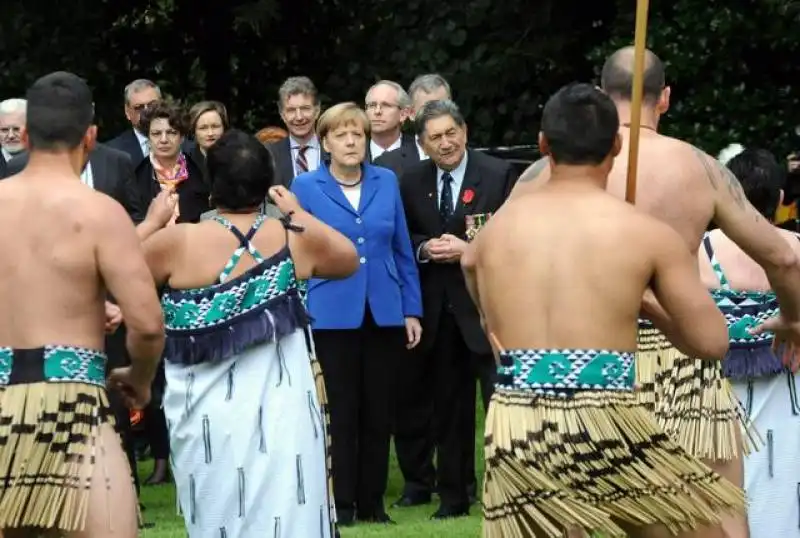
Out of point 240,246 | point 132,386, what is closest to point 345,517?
point 240,246

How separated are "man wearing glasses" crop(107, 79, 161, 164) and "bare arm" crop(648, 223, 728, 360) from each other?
6202 millimetres

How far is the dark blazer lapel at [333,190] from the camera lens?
37.3 feet

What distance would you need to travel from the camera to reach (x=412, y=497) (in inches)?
473

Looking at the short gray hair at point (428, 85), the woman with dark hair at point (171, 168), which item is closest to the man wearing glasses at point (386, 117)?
the short gray hair at point (428, 85)

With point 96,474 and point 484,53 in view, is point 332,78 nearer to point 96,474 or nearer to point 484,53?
point 484,53

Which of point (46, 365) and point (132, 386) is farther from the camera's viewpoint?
point (132, 386)

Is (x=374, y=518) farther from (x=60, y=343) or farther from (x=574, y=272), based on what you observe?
(x=574, y=272)

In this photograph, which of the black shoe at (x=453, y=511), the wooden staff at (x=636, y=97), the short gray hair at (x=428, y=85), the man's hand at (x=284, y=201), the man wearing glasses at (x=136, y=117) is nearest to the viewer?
the wooden staff at (x=636, y=97)

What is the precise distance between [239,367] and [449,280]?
3456mm

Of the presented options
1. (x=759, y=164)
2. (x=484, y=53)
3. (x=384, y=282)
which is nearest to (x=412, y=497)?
(x=384, y=282)

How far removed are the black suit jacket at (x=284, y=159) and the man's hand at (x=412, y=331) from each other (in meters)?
1.14

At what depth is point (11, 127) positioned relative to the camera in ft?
38.7

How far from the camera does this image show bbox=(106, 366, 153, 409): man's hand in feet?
24.7

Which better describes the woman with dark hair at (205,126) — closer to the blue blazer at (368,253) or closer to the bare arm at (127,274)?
the blue blazer at (368,253)
